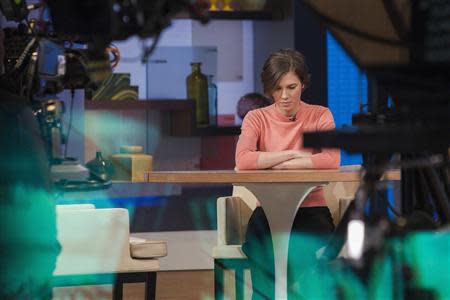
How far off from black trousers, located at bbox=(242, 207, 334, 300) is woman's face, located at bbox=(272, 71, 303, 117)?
45 centimetres

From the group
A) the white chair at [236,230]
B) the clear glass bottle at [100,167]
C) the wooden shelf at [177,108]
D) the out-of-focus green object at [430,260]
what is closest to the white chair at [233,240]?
the white chair at [236,230]

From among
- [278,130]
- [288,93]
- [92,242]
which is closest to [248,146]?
[278,130]

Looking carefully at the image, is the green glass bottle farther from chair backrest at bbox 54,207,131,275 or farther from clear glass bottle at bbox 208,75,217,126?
chair backrest at bbox 54,207,131,275

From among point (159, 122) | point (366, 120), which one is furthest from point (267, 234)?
point (159, 122)

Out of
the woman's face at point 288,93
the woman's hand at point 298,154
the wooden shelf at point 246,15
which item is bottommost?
the woman's hand at point 298,154

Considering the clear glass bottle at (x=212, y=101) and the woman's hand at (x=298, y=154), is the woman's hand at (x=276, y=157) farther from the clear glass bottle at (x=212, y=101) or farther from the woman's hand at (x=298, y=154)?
the clear glass bottle at (x=212, y=101)

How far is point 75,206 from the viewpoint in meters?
3.83

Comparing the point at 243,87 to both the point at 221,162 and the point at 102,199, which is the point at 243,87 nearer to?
the point at 221,162

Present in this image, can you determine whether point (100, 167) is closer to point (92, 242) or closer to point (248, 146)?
point (92, 242)

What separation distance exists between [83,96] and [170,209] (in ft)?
3.21

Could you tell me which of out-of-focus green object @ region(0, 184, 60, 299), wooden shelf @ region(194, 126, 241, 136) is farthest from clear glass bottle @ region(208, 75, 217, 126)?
out-of-focus green object @ region(0, 184, 60, 299)

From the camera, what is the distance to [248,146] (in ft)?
12.4

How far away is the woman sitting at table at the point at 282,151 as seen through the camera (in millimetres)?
3641

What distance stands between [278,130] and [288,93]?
165 millimetres
